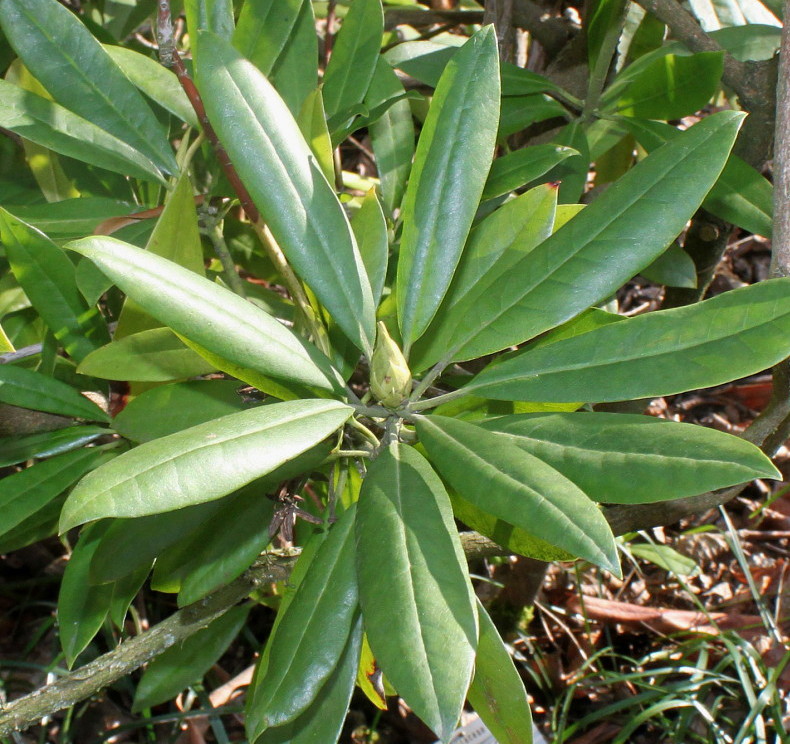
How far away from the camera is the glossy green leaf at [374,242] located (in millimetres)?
847

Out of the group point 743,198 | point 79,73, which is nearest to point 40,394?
point 79,73

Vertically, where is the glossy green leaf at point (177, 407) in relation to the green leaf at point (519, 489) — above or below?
below

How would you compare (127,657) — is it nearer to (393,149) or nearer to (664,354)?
(664,354)

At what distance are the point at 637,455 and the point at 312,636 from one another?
36 centimetres

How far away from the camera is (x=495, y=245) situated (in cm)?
83

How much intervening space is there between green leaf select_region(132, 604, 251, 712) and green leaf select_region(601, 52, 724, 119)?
1.17m

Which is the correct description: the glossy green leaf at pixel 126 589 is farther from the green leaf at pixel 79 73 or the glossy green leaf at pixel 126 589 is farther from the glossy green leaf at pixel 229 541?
the green leaf at pixel 79 73

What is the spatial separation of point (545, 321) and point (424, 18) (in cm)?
117

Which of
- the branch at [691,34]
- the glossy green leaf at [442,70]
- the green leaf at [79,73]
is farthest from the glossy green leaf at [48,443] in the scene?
the branch at [691,34]

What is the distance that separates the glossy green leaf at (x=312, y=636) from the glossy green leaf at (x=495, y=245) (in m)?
0.23

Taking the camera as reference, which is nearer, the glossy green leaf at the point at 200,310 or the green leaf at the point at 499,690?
the glossy green leaf at the point at 200,310

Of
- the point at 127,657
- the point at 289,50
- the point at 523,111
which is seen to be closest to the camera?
the point at 127,657

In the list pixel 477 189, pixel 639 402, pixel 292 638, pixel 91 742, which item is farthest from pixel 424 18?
pixel 91 742

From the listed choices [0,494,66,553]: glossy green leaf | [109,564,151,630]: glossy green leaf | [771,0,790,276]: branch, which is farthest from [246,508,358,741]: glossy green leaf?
[771,0,790,276]: branch
